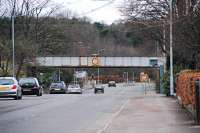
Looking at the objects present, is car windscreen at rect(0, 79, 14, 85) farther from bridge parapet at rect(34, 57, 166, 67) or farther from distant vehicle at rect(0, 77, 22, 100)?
bridge parapet at rect(34, 57, 166, 67)

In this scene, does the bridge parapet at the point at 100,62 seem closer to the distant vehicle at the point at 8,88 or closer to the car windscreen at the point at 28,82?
the car windscreen at the point at 28,82

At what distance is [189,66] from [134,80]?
4954 inches

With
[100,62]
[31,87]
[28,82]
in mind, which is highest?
[100,62]

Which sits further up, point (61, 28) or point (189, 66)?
point (61, 28)

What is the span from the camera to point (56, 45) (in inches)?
3435

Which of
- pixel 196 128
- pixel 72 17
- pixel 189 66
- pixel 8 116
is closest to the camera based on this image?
pixel 196 128

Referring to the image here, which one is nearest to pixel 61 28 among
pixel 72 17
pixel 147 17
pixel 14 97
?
pixel 72 17

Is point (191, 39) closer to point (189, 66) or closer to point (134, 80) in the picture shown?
point (189, 66)

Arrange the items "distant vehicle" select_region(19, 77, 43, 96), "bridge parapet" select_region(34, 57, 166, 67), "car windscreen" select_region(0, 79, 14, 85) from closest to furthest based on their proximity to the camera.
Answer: "car windscreen" select_region(0, 79, 14, 85), "distant vehicle" select_region(19, 77, 43, 96), "bridge parapet" select_region(34, 57, 166, 67)

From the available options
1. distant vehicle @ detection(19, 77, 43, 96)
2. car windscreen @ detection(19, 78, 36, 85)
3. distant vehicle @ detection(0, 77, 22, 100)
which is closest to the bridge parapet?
car windscreen @ detection(19, 78, 36, 85)

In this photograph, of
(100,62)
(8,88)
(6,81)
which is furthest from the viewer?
(100,62)

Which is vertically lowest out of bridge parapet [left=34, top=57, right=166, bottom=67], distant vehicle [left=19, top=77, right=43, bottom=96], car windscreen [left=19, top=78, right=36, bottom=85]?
distant vehicle [left=19, top=77, right=43, bottom=96]

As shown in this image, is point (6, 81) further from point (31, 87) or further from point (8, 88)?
point (31, 87)

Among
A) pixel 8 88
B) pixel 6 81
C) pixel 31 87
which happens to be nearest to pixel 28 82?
pixel 31 87
